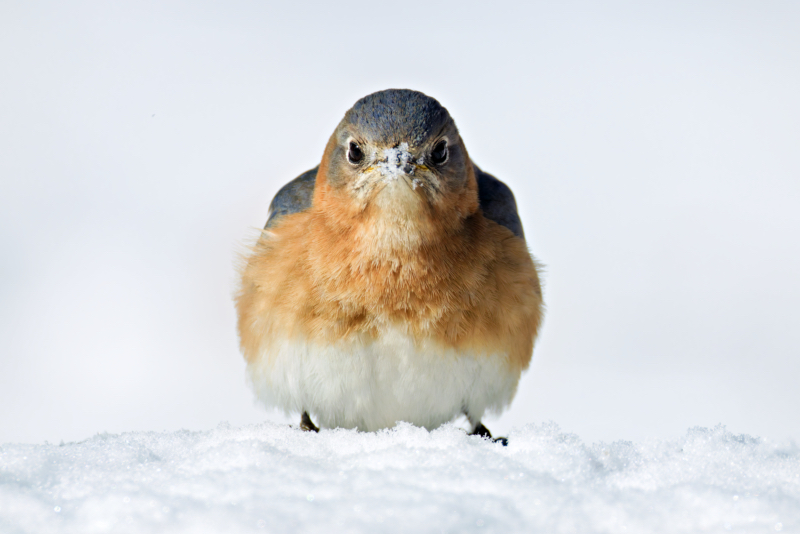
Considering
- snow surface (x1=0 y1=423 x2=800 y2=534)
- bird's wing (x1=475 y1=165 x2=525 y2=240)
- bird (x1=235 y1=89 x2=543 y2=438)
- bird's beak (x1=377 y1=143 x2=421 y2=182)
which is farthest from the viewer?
bird's wing (x1=475 y1=165 x2=525 y2=240)

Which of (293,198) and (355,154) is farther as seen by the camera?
(293,198)

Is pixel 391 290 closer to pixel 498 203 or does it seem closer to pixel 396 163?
pixel 396 163

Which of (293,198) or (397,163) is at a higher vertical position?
(397,163)

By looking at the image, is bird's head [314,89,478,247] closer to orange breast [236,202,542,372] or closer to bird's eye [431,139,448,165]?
bird's eye [431,139,448,165]

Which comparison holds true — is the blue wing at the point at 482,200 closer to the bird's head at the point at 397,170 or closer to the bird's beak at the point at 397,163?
the bird's head at the point at 397,170

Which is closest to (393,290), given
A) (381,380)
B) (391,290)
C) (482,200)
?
A: (391,290)

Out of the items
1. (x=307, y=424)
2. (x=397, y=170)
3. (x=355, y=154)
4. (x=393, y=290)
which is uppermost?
(x=355, y=154)

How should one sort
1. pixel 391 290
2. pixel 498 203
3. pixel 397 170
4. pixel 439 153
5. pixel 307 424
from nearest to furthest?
pixel 397 170 → pixel 391 290 → pixel 439 153 → pixel 307 424 → pixel 498 203

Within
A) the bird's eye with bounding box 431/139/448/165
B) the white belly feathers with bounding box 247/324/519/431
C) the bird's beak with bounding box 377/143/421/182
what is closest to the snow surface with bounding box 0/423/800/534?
the white belly feathers with bounding box 247/324/519/431
